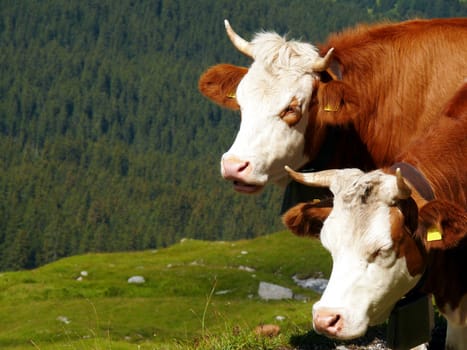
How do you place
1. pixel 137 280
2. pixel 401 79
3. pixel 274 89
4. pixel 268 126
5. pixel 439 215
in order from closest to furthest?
1. pixel 439 215
2. pixel 268 126
3. pixel 274 89
4. pixel 401 79
5. pixel 137 280

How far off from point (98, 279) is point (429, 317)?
74.2 metres

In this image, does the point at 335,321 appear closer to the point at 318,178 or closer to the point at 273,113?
the point at 318,178

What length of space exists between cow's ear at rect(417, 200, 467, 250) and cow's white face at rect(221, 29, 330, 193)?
4063 mm

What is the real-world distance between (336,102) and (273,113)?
3.39 ft

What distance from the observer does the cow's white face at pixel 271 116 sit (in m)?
13.8

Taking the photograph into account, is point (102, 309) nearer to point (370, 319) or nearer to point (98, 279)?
point (98, 279)

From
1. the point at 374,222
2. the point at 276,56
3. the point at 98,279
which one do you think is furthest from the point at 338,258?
the point at 98,279

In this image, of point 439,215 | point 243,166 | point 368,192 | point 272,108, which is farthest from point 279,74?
point 439,215

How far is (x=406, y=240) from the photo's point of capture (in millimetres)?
10180

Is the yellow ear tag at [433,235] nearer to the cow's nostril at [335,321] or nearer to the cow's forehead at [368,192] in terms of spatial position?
the cow's forehead at [368,192]

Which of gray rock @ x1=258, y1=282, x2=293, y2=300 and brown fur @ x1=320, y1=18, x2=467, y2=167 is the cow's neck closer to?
brown fur @ x1=320, y1=18, x2=467, y2=167

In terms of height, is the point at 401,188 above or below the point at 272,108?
below

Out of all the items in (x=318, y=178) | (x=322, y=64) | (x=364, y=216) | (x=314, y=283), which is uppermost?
(x=322, y=64)

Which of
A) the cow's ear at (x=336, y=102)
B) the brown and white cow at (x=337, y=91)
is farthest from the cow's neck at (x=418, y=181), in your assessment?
the cow's ear at (x=336, y=102)
